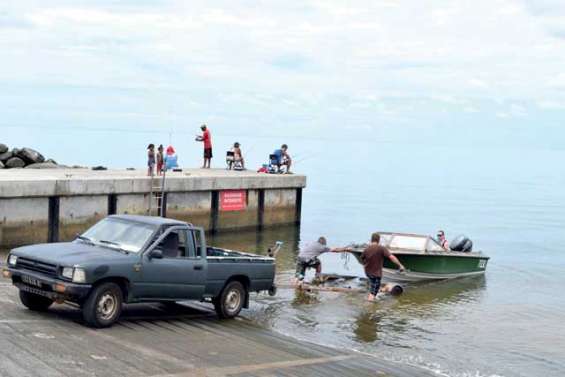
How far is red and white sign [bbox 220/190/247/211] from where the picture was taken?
3634 centimetres

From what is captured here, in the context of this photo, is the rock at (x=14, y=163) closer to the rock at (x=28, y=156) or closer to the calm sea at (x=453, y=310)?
the rock at (x=28, y=156)

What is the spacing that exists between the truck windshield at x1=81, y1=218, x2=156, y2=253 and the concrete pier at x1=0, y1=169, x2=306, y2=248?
39.3ft

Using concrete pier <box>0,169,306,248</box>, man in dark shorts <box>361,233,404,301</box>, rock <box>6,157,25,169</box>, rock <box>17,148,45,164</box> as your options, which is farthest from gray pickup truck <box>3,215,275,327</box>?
rock <box>17,148,45,164</box>

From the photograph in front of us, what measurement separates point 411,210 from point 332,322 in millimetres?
50856

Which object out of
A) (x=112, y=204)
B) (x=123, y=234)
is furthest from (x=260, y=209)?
(x=123, y=234)

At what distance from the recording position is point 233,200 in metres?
37.0

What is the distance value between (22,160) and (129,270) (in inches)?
1121

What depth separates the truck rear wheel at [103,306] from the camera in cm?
1308

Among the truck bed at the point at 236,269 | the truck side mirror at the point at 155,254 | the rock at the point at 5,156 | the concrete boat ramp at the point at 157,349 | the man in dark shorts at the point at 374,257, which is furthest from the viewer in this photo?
the rock at the point at 5,156

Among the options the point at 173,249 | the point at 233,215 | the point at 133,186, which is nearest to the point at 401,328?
the point at 173,249

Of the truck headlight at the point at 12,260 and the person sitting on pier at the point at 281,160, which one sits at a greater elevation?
the person sitting on pier at the point at 281,160

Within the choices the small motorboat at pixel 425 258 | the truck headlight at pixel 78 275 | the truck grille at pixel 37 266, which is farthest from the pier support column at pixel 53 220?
the truck headlight at pixel 78 275

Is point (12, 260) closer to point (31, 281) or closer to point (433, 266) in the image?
point (31, 281)

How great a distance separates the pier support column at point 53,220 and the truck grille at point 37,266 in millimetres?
14306
